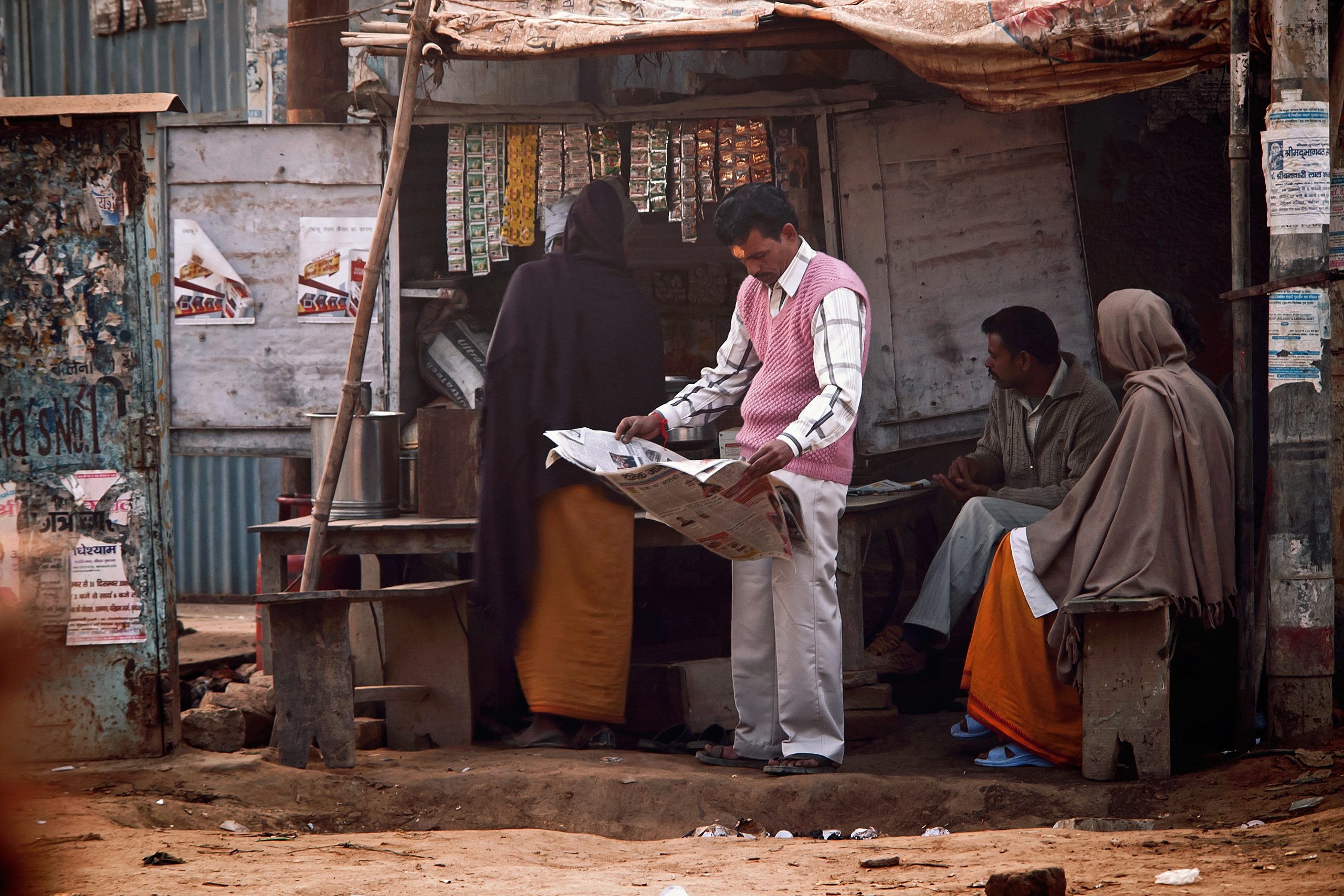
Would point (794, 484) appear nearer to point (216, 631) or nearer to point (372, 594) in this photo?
point (372, 594)

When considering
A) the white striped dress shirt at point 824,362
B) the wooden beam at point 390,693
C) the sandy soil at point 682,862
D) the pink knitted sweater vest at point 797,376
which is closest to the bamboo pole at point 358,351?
the wooden beam at point 390,693

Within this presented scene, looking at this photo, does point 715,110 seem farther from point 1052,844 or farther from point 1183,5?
point 1052,844

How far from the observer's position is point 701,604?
639 centimetres

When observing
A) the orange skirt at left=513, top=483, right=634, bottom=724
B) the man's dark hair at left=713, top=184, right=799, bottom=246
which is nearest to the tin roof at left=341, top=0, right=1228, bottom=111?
the man's dark hair at left=713, top=184, right=799, bottom=246

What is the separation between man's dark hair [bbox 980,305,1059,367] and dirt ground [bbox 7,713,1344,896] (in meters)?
1.62

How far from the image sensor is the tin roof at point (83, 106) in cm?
418

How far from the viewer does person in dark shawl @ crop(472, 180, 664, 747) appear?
4797 mm

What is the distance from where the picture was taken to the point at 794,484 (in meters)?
4.17

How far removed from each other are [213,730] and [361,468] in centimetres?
118

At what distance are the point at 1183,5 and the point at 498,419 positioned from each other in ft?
9.16

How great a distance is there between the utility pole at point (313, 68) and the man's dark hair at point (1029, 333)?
3501mm

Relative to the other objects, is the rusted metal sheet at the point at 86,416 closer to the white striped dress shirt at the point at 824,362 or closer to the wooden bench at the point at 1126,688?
the white striped dress shirt at the point at 824,362

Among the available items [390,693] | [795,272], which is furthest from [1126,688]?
[390,693]

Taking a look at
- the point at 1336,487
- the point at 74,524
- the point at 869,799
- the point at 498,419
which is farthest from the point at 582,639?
the point at 1336,487
